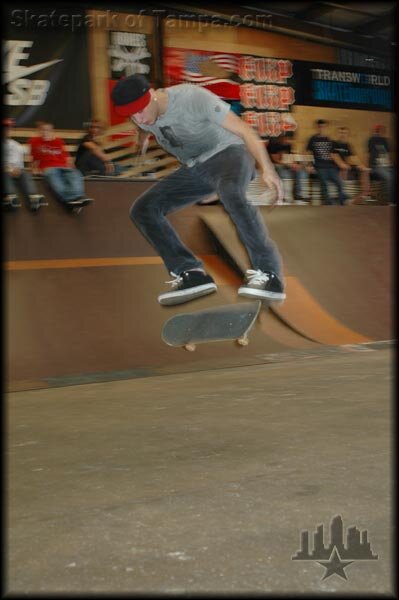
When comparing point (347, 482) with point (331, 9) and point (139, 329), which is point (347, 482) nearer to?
point (139, 329)

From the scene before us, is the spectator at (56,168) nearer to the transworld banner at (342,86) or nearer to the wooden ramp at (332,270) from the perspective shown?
the wooden ramp at (332,270)

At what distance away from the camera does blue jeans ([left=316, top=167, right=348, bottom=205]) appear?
1073 centimetres

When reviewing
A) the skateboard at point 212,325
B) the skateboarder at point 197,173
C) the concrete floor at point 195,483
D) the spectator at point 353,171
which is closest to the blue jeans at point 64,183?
the concrete floor at point 195,483

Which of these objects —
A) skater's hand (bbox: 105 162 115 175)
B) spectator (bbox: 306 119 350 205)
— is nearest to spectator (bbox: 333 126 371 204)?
spectator (bbox: 306 119 350 205)

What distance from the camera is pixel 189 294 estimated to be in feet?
15.1

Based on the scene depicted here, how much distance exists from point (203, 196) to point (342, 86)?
11678 mm

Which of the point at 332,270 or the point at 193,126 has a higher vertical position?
the point at 193,126

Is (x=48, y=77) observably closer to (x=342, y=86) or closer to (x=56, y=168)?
(x=56, y=168)

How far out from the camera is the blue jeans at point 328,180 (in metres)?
10.7

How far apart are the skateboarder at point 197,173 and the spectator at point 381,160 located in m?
8.99

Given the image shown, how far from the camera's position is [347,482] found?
14.4ft

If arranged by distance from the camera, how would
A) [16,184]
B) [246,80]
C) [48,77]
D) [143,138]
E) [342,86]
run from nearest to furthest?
[143,138]
[16,184]
[48,77]
[246,80]
[342,86]

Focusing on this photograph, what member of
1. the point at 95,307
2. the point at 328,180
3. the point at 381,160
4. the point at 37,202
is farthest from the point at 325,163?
the point at 37,202

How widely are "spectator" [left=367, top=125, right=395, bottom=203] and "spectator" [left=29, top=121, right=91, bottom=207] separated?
6453mm
